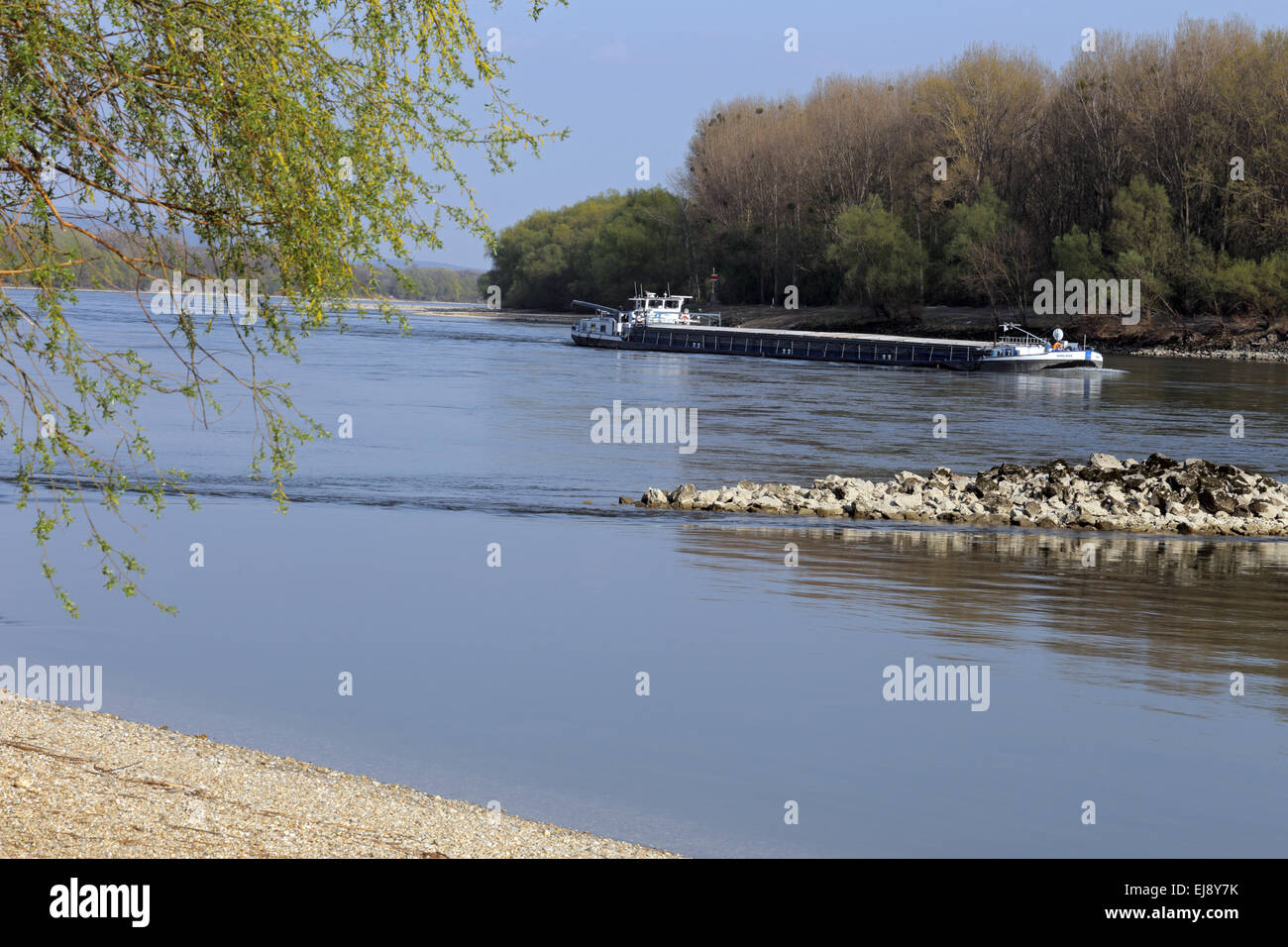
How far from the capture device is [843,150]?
125500 millimetres

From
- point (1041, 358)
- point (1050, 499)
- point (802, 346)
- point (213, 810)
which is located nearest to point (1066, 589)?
point (1050, 499)

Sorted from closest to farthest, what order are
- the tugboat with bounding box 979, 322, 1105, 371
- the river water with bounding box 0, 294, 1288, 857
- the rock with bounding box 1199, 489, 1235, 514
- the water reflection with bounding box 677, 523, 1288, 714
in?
1. the river water with bounding box 0, 294, 1288, 857
2. the water reflection with bounding box 677, 523, 1288, 714
3. the rock with bounding box 1199, 489, 1235, 514
4. the tugboat with bounding box 979, 322, 1105, 371

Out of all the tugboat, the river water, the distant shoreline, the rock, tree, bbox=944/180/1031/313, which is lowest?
the river water

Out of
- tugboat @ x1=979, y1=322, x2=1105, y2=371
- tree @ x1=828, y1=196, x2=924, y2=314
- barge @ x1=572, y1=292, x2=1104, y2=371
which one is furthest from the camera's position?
tree @ x1=828, y1=196, x2=924, y2=314

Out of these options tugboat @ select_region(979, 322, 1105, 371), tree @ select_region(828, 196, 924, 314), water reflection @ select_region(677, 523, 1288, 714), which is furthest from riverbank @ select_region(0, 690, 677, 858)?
tree @ select_region(828, 196, 924, 314)

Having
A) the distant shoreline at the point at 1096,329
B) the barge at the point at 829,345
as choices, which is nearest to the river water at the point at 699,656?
the barge at the point at 829,345

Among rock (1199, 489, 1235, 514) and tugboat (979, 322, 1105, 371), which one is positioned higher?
tugboat (979, 322, 1105, 371)

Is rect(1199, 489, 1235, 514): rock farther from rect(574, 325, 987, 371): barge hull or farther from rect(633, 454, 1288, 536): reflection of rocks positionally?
Result: rect(574, 325, 987, 371): barge hull

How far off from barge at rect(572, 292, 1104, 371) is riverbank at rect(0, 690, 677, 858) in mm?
71806

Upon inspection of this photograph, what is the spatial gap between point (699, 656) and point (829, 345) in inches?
3067

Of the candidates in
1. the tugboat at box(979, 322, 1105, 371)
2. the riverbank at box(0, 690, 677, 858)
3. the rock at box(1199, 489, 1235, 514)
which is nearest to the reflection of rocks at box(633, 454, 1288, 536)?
the rock at box(1199, 489, 1235, 514)

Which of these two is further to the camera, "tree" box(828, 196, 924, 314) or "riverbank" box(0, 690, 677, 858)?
"tree" box(828, 196, 924, 314)

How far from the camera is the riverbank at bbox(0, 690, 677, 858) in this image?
7.61 m

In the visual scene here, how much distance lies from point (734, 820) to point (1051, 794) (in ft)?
8.51
